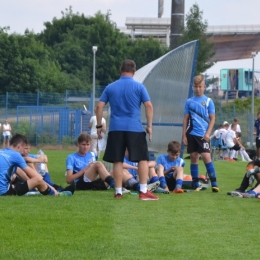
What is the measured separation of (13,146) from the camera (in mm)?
10875

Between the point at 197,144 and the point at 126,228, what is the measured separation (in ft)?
16.6

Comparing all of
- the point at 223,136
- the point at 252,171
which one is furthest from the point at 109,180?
the point at 223,136

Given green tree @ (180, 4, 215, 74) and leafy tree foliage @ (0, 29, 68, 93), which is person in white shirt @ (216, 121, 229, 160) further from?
leafy tree foliage @ (0, 29, 68, 93)

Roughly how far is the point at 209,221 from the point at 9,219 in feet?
7.09

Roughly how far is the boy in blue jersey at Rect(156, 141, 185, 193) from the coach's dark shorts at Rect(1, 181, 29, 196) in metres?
2.54

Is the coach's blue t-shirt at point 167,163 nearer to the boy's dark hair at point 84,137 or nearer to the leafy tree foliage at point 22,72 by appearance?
the boy's dark hair at point 84,137

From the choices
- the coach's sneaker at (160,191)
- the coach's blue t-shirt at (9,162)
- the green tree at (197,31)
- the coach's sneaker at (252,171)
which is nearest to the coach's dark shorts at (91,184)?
the coach's sneaker at (160,191)

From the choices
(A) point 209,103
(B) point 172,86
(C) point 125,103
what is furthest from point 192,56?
(C) point 125,103

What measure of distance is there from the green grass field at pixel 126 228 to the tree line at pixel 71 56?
145 ft

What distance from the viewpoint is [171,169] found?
12.7 m

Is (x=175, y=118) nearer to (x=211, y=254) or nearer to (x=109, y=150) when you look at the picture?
(x=109, y=150)

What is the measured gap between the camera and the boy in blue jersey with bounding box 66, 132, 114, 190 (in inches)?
476

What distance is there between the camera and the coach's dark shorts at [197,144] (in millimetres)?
12484

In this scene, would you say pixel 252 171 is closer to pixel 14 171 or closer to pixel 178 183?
pixel 178 183
